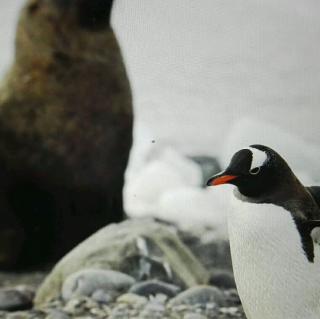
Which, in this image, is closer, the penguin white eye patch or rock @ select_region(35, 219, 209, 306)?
the penguin white eye patch

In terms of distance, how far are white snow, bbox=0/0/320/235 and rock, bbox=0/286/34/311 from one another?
429 mm

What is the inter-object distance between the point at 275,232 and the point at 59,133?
2.78 feet

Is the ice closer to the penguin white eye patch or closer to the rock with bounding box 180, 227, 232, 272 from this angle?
the rock with bounding box 180, 227, 232, 272

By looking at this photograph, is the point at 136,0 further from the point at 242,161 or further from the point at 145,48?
the point at 242,161

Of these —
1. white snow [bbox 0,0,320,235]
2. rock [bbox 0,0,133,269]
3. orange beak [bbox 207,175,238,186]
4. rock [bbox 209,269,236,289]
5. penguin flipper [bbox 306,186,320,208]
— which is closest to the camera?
orange beak [bbox 207,175,238,186]

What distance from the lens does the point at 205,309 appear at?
6.70ft

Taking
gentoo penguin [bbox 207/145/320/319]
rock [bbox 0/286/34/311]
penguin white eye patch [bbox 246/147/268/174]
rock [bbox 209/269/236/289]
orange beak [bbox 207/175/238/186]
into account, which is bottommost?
rock [bbox 0/286/34/311]

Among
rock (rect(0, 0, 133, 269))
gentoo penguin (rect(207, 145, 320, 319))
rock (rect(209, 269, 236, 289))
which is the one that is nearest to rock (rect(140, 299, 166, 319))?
rock (rect(209, 269, 236, 289))

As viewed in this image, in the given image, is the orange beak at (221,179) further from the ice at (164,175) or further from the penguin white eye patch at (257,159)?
the ice at (164,175)

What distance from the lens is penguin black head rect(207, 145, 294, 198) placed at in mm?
1676

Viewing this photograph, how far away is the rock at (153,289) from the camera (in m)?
2.08

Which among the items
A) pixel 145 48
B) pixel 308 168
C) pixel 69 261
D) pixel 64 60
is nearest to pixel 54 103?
pixel 64 60

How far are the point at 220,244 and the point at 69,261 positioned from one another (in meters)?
0.49

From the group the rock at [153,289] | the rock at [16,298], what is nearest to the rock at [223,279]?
the rock at [153,289]
